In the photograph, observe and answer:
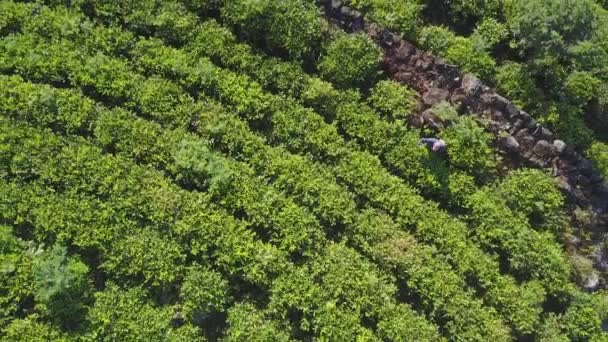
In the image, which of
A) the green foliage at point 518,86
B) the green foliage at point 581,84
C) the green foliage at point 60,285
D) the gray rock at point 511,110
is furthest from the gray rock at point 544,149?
the green foliage at point 60,285

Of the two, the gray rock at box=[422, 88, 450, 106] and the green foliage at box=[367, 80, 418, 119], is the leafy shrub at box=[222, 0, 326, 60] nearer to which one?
the green foliage at box=[367, 80, 418, 119]

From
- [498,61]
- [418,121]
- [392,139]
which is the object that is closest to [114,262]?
[392,139]

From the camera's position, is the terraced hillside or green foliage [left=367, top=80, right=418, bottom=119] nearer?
the terraced hillside

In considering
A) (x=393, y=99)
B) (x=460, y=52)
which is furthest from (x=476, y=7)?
(x=393, y=99)

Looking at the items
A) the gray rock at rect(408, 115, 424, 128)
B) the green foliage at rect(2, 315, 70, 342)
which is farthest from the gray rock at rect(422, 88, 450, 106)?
the green foliage at rect(2, 315, 70, 342)

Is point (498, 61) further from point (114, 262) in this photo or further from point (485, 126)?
point (114, 262)

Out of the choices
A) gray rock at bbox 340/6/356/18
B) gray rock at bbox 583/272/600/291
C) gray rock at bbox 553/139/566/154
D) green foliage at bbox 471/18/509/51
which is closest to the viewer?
gray rock at bbox 583/272/600/291

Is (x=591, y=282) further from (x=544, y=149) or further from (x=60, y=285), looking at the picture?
(x=60, y=285)
